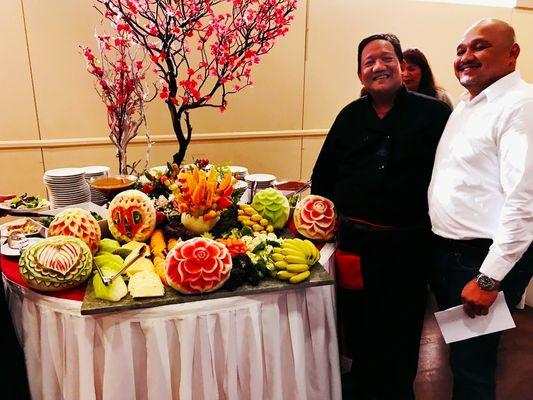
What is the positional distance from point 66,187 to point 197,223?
31.4 inches

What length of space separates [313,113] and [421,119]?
91.8 inches

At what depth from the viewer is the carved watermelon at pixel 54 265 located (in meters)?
1.27

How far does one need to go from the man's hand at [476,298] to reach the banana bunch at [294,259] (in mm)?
503

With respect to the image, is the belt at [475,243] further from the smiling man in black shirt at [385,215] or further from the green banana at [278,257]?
the green banana at [278,257]

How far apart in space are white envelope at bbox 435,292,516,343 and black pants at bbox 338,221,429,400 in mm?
275

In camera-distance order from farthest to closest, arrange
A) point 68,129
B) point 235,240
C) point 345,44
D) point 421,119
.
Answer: point 345,44 < point 68,129 < point 421,119 < point 235,240

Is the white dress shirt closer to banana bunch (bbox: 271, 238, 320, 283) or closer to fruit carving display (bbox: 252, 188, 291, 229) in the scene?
banana bunch (bbox: 271, 238, 320, 283)

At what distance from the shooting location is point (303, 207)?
171cm

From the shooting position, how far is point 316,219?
1679 mm

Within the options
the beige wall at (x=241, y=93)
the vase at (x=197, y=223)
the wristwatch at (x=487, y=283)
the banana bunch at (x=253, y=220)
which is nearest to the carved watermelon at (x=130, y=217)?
the vase at (x=197, y=223)

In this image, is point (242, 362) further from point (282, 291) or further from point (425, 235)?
point (425, 235)

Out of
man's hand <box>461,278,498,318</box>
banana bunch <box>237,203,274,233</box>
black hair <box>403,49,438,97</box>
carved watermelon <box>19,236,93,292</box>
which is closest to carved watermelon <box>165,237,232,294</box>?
carved watermelon <box>19,236,93,292</box>

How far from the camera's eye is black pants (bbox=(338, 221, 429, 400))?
1654 mm

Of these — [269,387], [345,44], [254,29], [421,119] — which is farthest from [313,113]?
[269,387]
